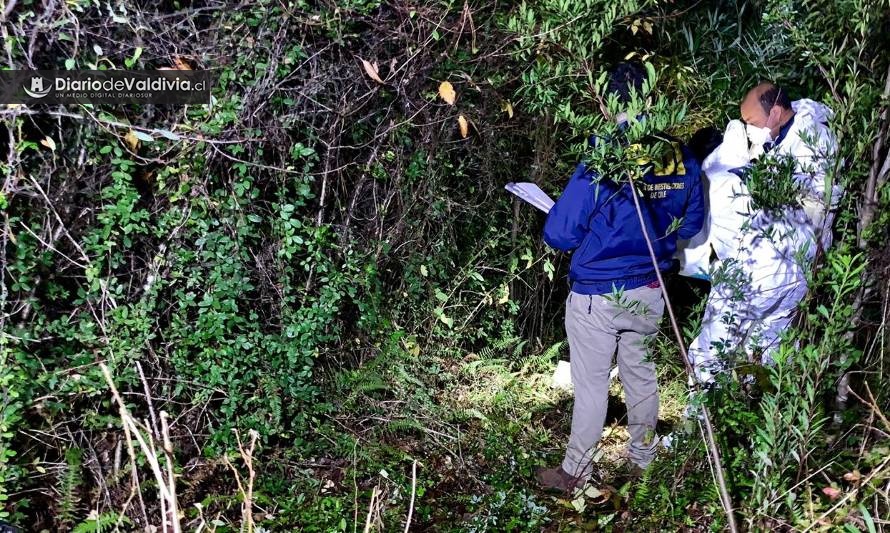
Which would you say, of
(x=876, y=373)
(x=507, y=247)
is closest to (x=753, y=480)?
(x=876, y=373)

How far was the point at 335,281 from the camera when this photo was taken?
4.18m

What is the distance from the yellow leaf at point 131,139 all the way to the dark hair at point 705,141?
3357 millimetres

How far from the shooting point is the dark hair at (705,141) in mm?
4762

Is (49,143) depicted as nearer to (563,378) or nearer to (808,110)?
(563,378)

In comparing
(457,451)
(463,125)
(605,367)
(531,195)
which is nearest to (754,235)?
(605,367)

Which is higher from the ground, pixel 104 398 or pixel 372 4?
pixel 372 4

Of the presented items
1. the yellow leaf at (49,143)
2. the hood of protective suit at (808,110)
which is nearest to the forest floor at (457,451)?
the hood of protective suit at (808,110)

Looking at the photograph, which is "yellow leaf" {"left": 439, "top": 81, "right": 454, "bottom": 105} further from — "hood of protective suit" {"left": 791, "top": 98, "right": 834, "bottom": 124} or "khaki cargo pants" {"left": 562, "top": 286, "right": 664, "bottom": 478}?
"hood of protective suit" {"left": 791, "top": 98, "right": 834, "bottom": 124}

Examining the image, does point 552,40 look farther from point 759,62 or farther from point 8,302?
point 759,62

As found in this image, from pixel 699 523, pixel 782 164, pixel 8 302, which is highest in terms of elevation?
pixel 782 164

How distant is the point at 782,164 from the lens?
3.04m

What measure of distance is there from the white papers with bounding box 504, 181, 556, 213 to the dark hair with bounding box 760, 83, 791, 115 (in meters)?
1.36

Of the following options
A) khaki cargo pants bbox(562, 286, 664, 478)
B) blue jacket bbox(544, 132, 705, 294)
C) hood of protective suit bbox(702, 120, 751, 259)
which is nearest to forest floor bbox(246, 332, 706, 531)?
khaki cargo pants bbox(562, 286, 664, 478)

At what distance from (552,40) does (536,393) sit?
2.59 meters
